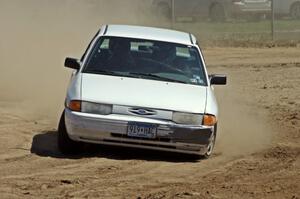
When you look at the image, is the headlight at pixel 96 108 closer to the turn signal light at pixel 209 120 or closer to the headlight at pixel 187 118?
the headlight at pixel 187 118

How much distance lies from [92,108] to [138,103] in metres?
0.55

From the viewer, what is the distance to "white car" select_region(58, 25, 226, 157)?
10242mm

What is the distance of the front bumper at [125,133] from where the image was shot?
10195 millimetres

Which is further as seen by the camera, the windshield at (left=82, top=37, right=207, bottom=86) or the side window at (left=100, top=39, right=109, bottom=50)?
the side window at (left=100, top=39, right=109, bottom=50)

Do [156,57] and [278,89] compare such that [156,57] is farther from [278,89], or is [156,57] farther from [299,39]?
[299,39]

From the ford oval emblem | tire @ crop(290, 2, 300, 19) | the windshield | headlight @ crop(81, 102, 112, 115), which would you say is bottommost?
tire @ crop(290, 2, 300, 19)

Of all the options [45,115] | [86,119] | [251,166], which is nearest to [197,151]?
[251,166]

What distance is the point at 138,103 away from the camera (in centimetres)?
1038

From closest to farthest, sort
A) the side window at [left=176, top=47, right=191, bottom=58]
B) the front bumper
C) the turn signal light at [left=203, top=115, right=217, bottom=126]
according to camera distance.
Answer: the front bumper → the turn signal light at [left=203, top=115, right=217, bottom=126] → the side window at [left=176, top=47, right=191, bottom=58]

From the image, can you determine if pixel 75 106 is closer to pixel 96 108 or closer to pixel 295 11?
pixel 96 108

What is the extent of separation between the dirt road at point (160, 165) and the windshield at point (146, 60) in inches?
40.2

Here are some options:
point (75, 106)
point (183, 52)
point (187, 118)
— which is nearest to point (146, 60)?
point (183, 52)

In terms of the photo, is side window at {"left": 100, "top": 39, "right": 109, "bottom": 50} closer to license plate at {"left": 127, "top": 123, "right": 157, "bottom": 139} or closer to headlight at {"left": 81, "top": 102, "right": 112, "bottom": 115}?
headlight at {"left": 81, "top": 102, "right": 112, "bottom": 115}

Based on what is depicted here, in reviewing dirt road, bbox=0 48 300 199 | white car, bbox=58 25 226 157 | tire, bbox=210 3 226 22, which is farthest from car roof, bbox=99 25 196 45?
tire, bbox=210 3 226 22
